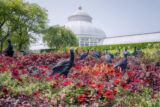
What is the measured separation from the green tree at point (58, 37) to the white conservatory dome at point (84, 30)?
19258 mm

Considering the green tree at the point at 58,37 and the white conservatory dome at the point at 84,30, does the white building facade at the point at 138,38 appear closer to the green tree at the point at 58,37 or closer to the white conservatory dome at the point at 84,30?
the white conservatory dome at the point at 84,30

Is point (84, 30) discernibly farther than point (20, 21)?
Yes

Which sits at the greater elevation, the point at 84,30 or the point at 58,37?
the point at 84,30

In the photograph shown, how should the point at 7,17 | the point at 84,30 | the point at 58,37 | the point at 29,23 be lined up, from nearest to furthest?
the point at 7,17
the point at 29,23
the point at 58,37
the point at 84,30

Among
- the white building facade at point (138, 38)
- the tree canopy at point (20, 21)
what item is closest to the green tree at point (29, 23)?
the tree canopy at point (20, 21)

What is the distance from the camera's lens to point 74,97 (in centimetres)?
316

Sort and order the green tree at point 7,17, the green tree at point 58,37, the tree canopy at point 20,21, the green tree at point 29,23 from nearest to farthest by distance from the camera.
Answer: the green tree at point 7,17, the tree canopy at point 20,21, the green tree at point 29,23, the green tree at point 58,37

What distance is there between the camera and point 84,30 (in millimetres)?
57781

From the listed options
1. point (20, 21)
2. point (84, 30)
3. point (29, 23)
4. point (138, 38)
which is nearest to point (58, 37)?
point (29, 23)

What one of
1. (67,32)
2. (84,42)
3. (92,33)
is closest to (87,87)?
(67,32)

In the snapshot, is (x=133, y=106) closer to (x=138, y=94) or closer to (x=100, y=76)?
(x=138, y=94)

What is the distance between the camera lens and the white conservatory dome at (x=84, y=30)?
2188 inches

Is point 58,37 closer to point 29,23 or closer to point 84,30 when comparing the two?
point 29,23

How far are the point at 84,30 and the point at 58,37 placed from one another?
26994 millimetres
